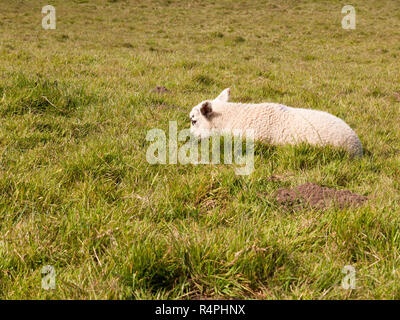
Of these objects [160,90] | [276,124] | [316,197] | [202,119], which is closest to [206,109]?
[202,119]

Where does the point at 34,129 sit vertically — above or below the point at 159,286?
above

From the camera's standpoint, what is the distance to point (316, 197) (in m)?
2.71

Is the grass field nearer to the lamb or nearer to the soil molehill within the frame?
the soil molehill

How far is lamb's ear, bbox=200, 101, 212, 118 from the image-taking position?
461cm

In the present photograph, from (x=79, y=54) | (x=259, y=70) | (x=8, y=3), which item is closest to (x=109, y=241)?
(x=259, y=70)

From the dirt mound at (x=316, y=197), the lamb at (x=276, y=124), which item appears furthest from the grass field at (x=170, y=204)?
the lamb at (x=276, y=124)

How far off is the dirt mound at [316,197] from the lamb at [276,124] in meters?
1.09

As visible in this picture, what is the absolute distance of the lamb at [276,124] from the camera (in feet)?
12.9

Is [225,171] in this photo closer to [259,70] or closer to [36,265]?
[36,265]

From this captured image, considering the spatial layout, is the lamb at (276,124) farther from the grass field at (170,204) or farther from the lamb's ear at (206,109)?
the grass field at (170,204)

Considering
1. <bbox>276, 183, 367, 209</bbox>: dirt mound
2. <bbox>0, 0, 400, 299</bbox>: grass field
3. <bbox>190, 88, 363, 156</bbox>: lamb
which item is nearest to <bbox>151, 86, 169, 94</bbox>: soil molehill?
<bbox>0, 0, 400, 299</bbox>: grass field

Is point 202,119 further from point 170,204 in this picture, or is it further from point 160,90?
point 170,204

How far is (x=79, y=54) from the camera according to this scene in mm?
10070
